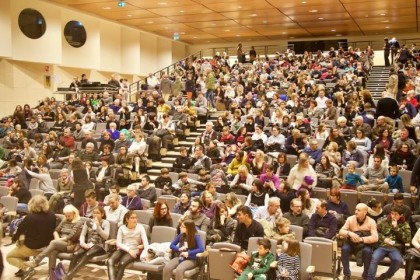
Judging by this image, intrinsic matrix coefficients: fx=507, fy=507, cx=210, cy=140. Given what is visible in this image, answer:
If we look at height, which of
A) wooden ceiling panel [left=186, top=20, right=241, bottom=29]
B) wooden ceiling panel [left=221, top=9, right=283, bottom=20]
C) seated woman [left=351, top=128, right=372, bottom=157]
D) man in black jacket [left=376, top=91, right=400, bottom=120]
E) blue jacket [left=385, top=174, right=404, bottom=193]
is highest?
wooden ceiling panel [left=186, top=20, right=241, bottom=29]

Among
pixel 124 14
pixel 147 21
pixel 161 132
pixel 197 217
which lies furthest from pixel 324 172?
pixel 147 21

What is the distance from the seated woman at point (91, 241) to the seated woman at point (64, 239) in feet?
0.42

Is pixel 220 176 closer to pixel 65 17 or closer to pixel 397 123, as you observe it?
pixel 397 123

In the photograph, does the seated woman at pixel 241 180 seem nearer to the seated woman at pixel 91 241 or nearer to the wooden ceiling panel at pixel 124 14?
the seated woman at pixel 91 241

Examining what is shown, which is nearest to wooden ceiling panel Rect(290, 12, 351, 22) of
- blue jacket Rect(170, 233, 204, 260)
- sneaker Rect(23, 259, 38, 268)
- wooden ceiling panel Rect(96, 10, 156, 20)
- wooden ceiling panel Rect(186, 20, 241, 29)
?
wooden ceiling panel Rect(186, 20, 241, 29)

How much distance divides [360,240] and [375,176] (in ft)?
7.67

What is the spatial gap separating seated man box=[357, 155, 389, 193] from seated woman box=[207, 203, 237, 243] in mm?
2464

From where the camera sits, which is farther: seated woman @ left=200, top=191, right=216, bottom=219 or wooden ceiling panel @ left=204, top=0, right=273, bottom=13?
wooden ceiling panel @ left=204, top=0, right=273, bottom=13

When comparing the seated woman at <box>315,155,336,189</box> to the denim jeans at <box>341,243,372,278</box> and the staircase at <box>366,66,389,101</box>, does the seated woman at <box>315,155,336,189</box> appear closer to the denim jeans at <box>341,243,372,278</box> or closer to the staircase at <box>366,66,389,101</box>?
the denim jeans at <box>341,243,372,278</box>

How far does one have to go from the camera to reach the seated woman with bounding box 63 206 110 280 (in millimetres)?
6633

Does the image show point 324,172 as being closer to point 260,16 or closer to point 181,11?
point 181,11

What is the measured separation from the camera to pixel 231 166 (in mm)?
9844

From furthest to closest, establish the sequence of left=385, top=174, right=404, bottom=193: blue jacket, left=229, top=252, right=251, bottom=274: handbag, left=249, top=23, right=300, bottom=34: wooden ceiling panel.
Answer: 1. left=249, top=23, right=300, bottom=34: wooden ceiling panel
2. left=385, top=174, right=404, bottom=193: blue jacket
3. left=229, top=252, right=251, bottom=274: handbag

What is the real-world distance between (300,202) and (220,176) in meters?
2.44
